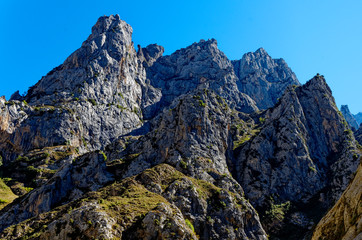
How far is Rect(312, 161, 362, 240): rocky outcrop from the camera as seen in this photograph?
53.2 ft

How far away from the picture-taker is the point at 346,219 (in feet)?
59.2

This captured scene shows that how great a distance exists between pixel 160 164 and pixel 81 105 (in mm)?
88352

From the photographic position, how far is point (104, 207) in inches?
1847

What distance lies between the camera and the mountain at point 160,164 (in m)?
52.3

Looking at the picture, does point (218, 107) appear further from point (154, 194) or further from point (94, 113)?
point (94, 113)

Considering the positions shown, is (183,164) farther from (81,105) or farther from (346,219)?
(81,105)

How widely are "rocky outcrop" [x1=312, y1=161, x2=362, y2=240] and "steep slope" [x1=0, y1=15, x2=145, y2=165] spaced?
416ft

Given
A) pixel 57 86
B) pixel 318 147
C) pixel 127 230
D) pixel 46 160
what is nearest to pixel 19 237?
pixel 127 230

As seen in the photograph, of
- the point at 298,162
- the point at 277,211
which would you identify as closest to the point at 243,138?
the point at 298,162

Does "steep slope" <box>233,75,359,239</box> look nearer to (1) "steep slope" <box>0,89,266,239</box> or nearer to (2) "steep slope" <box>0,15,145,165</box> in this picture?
(1) "steep slope" <box>0,89,266,239</box>

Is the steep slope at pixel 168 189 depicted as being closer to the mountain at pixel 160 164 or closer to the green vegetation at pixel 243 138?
the mountain at pixel 160 164

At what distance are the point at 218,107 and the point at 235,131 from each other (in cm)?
3204

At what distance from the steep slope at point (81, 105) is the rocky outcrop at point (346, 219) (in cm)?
12675

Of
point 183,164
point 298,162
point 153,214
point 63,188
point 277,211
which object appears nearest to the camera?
point 153,214
